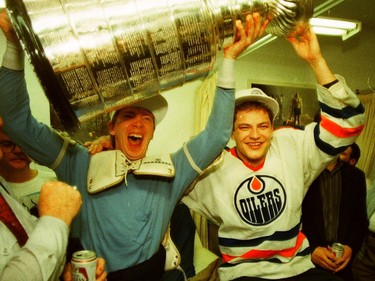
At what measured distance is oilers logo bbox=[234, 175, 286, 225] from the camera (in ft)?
3.88

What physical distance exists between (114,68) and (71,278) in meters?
0.57

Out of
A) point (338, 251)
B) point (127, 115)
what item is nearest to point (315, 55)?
point (127, 115)

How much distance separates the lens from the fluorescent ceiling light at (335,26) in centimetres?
257

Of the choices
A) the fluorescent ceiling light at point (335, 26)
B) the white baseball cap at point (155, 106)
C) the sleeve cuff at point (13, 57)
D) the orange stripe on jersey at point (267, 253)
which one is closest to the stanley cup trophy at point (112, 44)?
the sleeve cuff at point (13, 57)

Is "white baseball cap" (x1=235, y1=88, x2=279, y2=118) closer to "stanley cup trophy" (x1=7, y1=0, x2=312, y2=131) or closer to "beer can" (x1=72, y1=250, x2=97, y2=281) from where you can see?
"stanley cup trophy" (x1=7, y1=0, x2=312, y2=131)

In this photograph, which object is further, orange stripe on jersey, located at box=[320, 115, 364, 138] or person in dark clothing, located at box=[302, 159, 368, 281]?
person in dark clothing, located at box=[302, 159, 368, 281]

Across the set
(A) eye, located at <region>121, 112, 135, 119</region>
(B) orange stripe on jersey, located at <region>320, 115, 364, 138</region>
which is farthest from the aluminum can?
(A) eye, located at <region>121, 112, 135, 119</region>

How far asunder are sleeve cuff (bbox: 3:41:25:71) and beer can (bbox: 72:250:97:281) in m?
0.52

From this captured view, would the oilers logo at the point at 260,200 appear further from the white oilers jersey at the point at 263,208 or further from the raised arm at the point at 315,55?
the raised arm at the point at 315,55

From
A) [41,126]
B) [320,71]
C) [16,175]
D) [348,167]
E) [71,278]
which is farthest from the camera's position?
[348,167]

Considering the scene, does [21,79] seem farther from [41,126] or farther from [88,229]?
[88,229]

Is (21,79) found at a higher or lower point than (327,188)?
higher

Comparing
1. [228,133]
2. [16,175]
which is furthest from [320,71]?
[16,175]

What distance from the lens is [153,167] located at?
108cm
